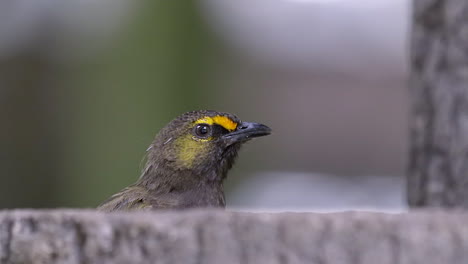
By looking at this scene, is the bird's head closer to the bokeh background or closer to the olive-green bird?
the olive-green bird

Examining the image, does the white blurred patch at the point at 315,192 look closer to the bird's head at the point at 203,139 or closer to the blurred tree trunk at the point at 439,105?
the bird's head at the point at 203,139

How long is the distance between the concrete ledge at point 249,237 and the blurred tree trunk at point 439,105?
6.99 ft

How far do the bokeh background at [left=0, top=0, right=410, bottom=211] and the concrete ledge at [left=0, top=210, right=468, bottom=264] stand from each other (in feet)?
12.9

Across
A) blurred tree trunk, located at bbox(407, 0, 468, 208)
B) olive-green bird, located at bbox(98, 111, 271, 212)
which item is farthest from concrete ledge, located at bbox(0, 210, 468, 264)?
olive-green bird, located at bbox(98, 111, 271, 212)

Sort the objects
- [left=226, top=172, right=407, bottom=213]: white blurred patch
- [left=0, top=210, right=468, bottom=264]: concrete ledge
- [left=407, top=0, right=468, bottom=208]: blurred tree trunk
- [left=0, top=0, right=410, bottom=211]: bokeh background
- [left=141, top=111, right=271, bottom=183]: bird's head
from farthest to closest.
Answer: [left=226, top=172, right=407, bottom=213]: white blurred patch < [left=0, top=0, right=410, bottom=211]: bokeh background < [left=141, top=111, right=271, bottom=183]: bird's head < [left=407, top=0, right=468, bottom=208]: blurred tree trunk < [left=0, top=210, right=468, bottom=264]: concrete ledge

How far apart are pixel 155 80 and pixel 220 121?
2.91 metres

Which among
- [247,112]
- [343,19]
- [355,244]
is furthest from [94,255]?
[343,19]

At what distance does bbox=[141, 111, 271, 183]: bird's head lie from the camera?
468 cm

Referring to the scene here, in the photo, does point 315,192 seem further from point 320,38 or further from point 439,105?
point 439,105

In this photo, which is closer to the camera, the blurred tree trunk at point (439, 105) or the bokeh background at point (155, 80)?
the blurred tree trunk at point (439, 105)

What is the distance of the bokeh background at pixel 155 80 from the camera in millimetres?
7559

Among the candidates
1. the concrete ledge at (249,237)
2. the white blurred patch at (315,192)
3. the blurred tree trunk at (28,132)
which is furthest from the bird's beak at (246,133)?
the white blurred patch at (315,192)

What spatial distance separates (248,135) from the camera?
4.73 metres

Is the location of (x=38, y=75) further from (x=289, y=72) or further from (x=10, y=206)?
(x=289, y=72)
